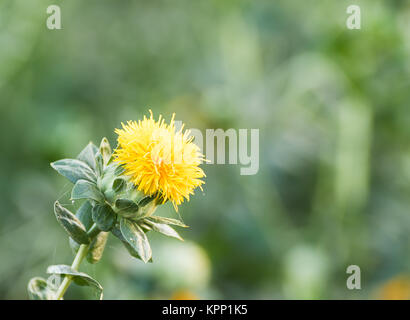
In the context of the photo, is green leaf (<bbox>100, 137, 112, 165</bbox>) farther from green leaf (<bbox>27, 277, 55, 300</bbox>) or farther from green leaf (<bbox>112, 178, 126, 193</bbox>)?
green leaf (<bbox>27, 277, 55, 300</bbox>)

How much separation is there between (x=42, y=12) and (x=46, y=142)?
1.59 feet

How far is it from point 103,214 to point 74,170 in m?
0.08

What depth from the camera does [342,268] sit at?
6.52 ft

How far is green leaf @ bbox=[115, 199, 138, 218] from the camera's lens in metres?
0.71

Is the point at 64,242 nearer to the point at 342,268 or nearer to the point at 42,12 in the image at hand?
the point at 42,12

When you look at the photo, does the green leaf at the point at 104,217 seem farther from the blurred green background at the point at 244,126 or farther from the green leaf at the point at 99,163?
the blurred green background at the point at 244,126

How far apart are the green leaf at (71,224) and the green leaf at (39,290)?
11cm

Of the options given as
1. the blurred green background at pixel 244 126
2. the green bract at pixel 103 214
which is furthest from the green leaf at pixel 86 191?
the blurred green background at pixel 244 126

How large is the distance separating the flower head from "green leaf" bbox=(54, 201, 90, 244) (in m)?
0.09

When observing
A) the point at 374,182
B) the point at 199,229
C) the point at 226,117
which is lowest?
the point at 199,229

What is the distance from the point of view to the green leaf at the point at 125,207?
71cm

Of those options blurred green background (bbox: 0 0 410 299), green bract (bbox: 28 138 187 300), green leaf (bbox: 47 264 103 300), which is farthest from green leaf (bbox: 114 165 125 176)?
blurred green background (bbox: 0 0 410 299)

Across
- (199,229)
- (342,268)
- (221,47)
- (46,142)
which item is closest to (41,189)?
(46,142)
